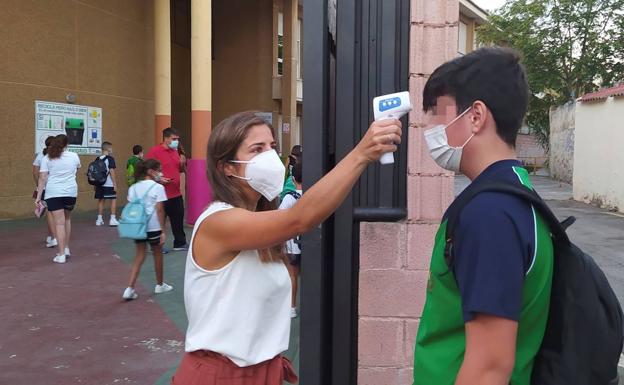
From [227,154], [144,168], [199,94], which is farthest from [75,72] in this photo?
[227,154]

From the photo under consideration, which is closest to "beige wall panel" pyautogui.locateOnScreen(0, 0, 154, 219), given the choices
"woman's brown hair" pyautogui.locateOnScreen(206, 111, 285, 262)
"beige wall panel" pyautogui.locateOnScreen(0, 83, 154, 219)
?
"beige wall panel" pyautogui.locateOnScreen(0, 83, 154, 219)

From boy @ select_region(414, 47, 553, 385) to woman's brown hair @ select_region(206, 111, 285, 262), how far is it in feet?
2.36

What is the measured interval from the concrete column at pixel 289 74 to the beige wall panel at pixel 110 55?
574 centimetres

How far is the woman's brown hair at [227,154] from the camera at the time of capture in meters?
2.06

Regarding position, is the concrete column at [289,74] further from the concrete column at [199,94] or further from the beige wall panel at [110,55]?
the concrete column at [199,94]

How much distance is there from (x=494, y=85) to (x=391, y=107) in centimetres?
32

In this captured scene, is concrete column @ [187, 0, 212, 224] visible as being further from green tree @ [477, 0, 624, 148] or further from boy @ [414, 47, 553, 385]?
green tree @ [477, 0, 624, 148]

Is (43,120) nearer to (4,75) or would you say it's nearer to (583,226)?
(4,75)

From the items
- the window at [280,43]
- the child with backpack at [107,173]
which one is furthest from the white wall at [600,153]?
the child with backpack at [107,173]

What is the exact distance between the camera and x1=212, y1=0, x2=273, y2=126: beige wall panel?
65.5ft

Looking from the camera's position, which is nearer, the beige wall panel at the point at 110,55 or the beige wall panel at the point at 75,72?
the beige wall panel at the point at 75,72

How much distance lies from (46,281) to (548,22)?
1112 inches

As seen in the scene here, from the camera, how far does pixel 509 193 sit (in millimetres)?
1327

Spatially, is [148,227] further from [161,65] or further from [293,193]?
[161,65]
